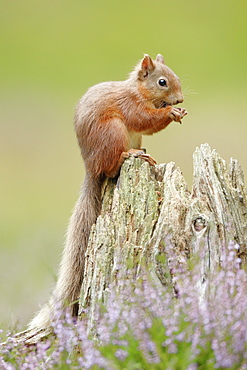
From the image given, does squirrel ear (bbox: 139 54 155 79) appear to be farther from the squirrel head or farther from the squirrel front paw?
the squirrel front paw

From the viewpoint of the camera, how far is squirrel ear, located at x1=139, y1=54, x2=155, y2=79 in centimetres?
357

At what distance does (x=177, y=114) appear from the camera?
339 centimetres

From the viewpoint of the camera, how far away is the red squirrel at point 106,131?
328cm

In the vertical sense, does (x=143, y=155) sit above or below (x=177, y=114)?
below

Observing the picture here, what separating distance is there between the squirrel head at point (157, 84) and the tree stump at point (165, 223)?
1.81 ft

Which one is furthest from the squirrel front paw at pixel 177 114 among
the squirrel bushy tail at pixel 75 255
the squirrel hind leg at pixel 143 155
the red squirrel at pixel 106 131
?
the squirrel bushy tail at pixel 75 255

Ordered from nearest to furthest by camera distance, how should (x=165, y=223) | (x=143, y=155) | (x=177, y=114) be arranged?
(x=165, y=223) → (x=143, y=155) → (x=177, y=114)

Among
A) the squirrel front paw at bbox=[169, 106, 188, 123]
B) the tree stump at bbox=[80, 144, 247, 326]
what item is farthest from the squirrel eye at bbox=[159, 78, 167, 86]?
the tree stump at bbox=[80, 144, 247, 326]

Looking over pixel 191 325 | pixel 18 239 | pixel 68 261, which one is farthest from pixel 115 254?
pixel 18 239

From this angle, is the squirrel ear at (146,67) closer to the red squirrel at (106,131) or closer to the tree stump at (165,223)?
the red squirrel at (106,131)

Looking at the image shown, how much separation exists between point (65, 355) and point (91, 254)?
0.74 meters

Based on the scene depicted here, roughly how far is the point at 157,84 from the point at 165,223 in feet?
3.64

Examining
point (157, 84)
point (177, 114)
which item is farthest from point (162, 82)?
point (177, 114)

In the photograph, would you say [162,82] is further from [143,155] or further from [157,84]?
[143,155]
